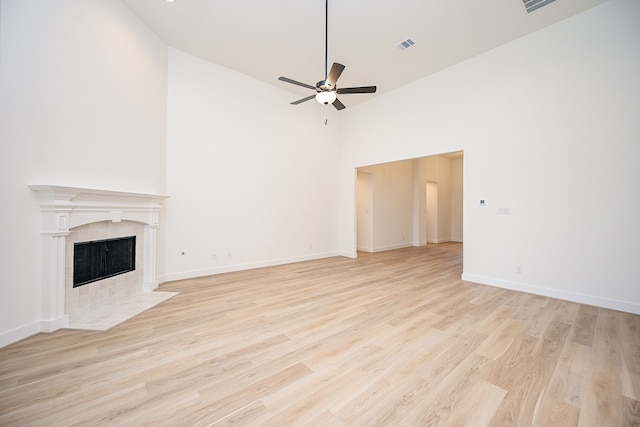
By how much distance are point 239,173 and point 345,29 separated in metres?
3.15

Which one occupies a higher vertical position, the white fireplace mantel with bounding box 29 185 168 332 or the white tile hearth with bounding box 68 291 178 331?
the white fireplace mantel with bounding box 29 185 168 332

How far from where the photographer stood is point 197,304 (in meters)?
3.22

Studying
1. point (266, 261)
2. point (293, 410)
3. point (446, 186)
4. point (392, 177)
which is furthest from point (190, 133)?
point (446, 186)

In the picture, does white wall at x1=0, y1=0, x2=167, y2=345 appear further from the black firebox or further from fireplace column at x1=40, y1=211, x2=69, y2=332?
the black firebox

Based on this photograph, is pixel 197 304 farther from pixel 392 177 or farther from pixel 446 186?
pixel 446 186

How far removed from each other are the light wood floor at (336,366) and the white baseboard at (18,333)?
7 centimetres

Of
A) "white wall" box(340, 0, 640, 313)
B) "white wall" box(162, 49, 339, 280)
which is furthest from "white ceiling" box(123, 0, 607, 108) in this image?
"white wall" box(162, 49, 339, 280)

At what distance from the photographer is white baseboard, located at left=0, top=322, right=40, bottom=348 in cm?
219

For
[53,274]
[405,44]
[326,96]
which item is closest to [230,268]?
[53,274]

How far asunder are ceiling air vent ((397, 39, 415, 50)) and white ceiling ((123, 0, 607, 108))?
0.23 feet

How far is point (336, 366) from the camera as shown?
194 cm

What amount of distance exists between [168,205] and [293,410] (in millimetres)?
3926

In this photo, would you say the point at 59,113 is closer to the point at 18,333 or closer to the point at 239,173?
the point at 18,333

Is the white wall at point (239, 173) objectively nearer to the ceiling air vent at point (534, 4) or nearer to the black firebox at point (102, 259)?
the black firebox at point (102, 259)
